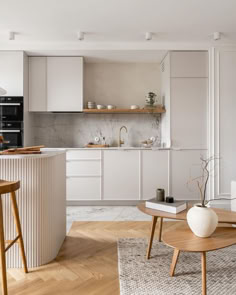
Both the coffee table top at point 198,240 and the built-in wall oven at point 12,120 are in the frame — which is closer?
the coffee table top at point 198,240

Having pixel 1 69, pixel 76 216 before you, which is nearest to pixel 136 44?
pixel 1 69

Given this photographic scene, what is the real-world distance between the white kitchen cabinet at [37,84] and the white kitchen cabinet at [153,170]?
186 cm

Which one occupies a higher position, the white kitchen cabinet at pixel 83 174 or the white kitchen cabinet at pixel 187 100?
the white kitchen cabinet at pixel 187 100

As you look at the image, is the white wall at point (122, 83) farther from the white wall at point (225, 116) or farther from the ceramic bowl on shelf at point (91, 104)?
the white wall at point (225, 116)

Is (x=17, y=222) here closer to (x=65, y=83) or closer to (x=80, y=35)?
(x=80, y=35)

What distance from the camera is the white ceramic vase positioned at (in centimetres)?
171

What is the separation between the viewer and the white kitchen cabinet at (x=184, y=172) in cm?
417

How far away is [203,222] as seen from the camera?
171cm

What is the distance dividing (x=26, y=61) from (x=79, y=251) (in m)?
3.17

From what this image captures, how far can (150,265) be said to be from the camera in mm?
2115

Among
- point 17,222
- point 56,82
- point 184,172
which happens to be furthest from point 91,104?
point 17,222

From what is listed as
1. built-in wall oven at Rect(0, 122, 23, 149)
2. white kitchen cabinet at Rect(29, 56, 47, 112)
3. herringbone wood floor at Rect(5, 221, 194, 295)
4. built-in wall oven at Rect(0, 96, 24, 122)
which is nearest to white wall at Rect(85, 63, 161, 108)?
white kitchen cabinet at Rect(29, 56, 47, 112)

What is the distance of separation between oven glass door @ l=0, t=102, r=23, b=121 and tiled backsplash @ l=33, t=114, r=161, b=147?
2.52 feet

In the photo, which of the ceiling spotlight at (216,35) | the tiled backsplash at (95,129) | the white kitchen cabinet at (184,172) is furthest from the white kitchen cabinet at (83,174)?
the ceiling spotlight at (216,35)
